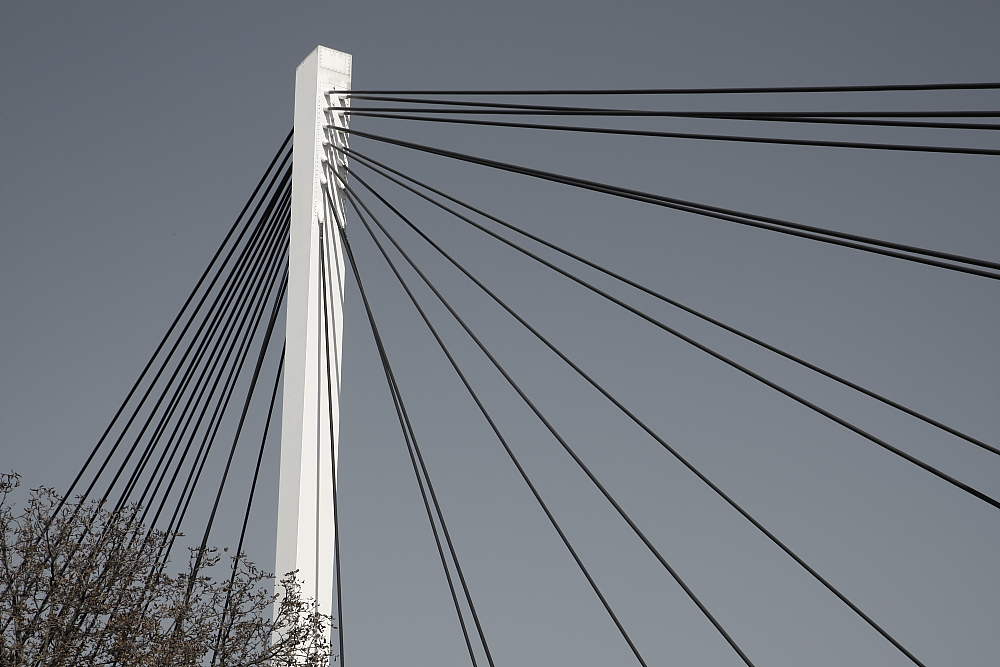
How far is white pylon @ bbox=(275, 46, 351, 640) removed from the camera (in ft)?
24.4

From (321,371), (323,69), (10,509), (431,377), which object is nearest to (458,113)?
(323,69)

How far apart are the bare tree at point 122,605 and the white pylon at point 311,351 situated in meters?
0.38

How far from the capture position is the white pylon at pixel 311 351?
24.4ft

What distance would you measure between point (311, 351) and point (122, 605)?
6.37 ft

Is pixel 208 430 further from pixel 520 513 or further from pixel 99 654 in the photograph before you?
pixel 520 513

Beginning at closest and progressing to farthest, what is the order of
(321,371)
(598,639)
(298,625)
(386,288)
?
(298,625) → (321,371) → (386,288) → (598,639)

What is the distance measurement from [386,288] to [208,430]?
11812 mm

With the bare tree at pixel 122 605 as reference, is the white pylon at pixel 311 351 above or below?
above

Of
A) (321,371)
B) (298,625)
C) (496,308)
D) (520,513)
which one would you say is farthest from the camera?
(520,513)

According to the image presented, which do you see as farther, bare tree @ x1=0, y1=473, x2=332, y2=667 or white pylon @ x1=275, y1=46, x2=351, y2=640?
white pylon @ x1=275, y1=46, x2=351, y2=640

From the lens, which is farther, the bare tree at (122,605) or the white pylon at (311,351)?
the white pylon at (311,351)

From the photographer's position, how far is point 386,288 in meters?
21.2

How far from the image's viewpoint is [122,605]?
6516 millimetres

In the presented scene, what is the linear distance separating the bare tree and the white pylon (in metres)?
0.38
